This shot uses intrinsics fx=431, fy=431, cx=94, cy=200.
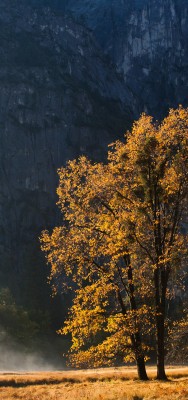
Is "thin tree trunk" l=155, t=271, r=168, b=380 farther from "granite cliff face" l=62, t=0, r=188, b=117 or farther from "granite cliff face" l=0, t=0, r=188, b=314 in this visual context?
"granite cliff face" l=62, t=0, r=188, b=117

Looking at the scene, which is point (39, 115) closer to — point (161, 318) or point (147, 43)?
point (147, 43)

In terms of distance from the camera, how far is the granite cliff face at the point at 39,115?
4451 inches

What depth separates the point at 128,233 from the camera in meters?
17.8

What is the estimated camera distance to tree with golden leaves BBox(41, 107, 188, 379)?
18.5 metres

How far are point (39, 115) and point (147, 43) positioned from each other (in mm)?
57133

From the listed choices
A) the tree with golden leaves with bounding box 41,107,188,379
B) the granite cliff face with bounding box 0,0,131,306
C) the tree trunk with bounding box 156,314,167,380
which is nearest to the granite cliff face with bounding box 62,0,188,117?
the granite cliff face with bounding box 0,0,131,306

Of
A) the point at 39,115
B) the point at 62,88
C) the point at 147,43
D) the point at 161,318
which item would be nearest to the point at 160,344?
the point at 161,318

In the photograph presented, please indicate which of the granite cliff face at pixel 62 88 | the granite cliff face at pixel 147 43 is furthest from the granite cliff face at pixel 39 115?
the granite cliff face at pixel 147 43

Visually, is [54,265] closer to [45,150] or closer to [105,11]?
[45,150]

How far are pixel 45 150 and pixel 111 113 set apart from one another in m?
30.4

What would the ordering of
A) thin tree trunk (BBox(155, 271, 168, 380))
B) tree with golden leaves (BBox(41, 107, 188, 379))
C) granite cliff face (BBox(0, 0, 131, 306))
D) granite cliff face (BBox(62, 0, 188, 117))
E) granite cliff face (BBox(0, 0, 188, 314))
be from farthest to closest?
1. granite cliff face (BBox(62, 0, 188, 117))
2. granite cliff face (BBox(0, 0, 188, 314))
3. granite cliff face (BBox(0, 0, 131, 306))
4. thin tree trunk (BBox(155, 271, 168, 380))
5. tree with golden leaves (BBox(41, 107, 188, 379))

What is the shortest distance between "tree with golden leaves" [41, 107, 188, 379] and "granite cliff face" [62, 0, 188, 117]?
135 metres

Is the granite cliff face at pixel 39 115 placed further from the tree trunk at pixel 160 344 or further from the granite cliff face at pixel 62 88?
the tree trunk at pixel 160 344

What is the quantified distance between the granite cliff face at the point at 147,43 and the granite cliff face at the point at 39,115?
24.5ft
